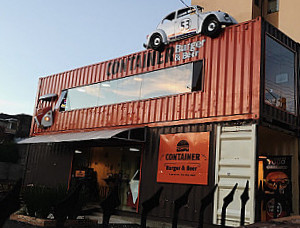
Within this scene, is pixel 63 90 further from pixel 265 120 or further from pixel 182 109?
pixel 265 120

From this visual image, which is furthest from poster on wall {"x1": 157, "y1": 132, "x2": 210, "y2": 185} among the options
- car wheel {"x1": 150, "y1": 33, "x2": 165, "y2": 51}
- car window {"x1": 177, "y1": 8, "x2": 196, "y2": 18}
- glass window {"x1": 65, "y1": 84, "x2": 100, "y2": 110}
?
car window {"x1": 177, "y1": 8, "x2": 196, "y2": 18}

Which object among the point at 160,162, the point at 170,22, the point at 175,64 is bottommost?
the point at 160,162

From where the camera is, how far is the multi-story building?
17828 mm

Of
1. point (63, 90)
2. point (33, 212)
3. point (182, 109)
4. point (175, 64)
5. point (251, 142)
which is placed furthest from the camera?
point (63, 90)

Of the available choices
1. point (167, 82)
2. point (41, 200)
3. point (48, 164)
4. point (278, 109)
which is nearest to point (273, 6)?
point (167, 82)

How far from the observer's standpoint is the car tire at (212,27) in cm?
1029

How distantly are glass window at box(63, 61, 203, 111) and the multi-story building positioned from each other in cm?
947

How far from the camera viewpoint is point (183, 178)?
995cm

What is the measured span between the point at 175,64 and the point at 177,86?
2.78 ft

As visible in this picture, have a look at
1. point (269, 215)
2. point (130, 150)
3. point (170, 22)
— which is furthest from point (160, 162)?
point (170, 22)

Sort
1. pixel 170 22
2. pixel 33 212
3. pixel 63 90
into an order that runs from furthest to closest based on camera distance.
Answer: pixel 63 90, pixel 170 22, pixel 33 212

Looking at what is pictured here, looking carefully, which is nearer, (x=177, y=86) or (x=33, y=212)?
(x=33, y=212)

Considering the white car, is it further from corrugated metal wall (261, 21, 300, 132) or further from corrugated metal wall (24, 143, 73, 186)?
corrugated metal wall (24, 143, 73, 186)

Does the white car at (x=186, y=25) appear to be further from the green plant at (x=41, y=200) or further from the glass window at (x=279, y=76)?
the green plant at (x=41, y=200)
